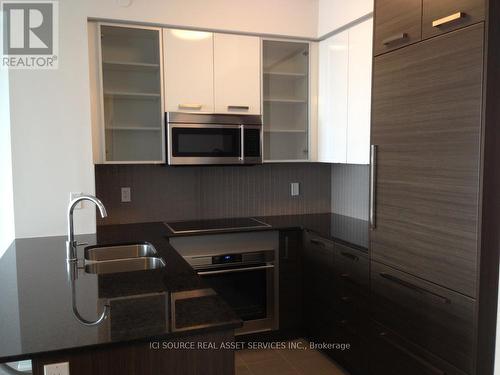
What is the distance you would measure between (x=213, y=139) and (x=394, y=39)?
1433 mm

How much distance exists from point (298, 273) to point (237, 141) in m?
1.08

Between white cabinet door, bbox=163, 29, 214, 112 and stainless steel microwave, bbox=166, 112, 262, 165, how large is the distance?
90mm

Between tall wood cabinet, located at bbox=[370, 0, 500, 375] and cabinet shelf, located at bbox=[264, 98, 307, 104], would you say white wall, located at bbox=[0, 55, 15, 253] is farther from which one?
tall wood cabinet, located at bbox=[370, 0, 500, 375]

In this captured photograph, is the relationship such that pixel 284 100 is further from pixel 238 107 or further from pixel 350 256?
pixel 350 256

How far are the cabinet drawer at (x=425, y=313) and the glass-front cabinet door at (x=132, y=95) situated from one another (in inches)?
67.2

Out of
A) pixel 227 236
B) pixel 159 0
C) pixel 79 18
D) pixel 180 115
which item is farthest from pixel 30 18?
pixel 227 236

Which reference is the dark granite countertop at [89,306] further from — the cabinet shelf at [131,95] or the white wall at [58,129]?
the cabinet shelf at [131,95]

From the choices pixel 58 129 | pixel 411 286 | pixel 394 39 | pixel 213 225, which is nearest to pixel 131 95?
pixel 58 129

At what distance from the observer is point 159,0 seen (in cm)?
287

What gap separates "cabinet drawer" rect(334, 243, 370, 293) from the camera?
8.11 feet

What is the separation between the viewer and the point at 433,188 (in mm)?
1947

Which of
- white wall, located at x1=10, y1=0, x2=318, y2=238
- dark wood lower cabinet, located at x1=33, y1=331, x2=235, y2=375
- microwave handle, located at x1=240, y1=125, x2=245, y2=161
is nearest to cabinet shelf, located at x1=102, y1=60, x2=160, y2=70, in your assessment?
white wall, located at x1=10, y1=0, x2=318, y2=238

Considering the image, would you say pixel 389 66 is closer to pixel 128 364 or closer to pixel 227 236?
pixel 227 236

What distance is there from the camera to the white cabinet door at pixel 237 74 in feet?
10.1
